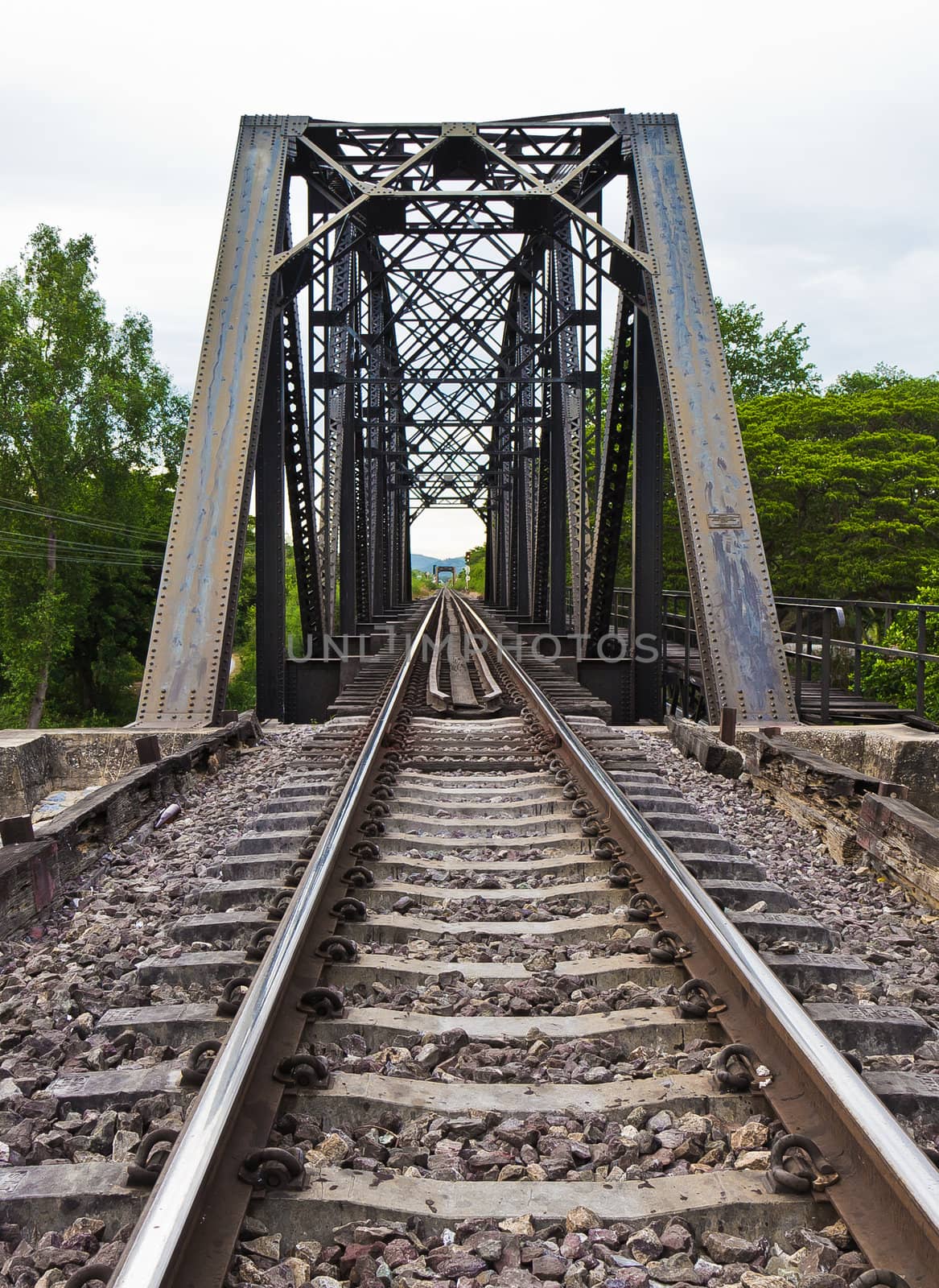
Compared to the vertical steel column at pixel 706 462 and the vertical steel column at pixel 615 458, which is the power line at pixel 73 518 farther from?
the vertical steel column at pixel 706 462

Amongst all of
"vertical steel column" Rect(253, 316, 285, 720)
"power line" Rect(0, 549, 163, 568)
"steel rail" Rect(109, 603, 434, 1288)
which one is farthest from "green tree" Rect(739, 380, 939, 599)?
"steel rail" Rect(109, 603, 434, 1288)

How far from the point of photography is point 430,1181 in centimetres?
198

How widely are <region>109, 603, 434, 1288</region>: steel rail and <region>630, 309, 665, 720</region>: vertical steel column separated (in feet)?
23.6

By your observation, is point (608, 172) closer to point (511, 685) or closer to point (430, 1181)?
point (511, 685)

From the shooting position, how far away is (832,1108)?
201cm

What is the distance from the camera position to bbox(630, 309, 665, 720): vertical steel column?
33.0 ft

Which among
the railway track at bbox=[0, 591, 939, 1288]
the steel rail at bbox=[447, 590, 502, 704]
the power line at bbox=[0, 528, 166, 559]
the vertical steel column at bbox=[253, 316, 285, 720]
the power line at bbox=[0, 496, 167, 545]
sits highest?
the power line at bbox=[0, 496, 167, 545]

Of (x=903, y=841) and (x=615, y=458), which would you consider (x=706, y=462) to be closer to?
(x=615, y=458)

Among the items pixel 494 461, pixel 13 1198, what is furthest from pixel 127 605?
pixel 13 1198

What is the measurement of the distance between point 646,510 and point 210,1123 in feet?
28.8

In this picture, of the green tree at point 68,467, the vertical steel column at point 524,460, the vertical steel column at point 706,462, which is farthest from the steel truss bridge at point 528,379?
the green tree at point 68,467

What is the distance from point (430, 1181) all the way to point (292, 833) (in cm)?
225

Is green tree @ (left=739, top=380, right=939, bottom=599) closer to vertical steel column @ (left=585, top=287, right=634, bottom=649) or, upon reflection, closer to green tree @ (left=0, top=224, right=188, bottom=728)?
vertical steel column @ (left=585, top=287, right=634, bottom=649)

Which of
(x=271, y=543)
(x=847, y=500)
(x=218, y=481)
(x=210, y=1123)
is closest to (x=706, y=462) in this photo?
(x=218, y=481)
